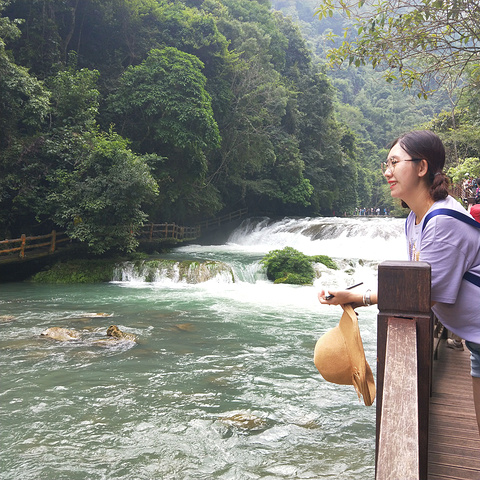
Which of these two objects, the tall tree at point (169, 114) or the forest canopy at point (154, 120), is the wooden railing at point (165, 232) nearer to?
the forest canopy at point (154, 120)

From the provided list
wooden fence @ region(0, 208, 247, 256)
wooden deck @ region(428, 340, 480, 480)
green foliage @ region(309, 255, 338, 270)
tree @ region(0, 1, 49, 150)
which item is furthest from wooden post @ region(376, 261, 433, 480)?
tree @ region(0, 1, 49, 150)

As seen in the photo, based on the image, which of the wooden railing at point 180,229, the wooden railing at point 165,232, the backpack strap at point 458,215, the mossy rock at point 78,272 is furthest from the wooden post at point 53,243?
the backpack strap at point 458,215

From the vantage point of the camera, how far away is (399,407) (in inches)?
51.4

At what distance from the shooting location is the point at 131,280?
48.8ft

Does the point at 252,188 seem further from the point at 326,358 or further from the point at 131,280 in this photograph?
the point at 326,358

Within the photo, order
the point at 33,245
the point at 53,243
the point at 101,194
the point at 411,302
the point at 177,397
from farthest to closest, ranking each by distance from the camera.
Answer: the point at 53,243
the point at 101,194
the point at 33,245
the point at 177,397
the point at 411,302

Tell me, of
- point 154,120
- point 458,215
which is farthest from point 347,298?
point 154,120

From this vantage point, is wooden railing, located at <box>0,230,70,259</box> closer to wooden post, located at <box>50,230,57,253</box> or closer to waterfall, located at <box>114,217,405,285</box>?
wooden post, located at <box>50,230,57,253</box>

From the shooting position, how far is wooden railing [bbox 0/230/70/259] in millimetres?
13426

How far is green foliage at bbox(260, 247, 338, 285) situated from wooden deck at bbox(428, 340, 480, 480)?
34.5 ft

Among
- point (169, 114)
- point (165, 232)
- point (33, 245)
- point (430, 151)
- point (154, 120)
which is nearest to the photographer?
point (430, 151)

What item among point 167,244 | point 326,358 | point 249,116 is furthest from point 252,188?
point 326,358

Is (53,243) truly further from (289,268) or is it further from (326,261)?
(326,261)

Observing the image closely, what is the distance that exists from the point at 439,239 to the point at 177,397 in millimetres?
4218
